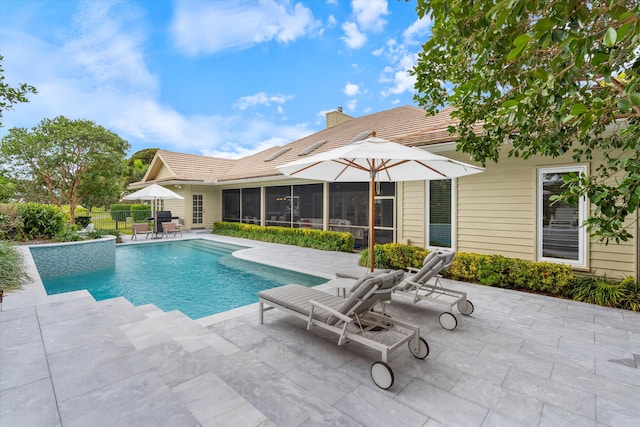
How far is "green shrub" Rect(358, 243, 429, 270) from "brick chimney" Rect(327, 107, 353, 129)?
11.9 metres

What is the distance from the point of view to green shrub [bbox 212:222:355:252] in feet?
37.4

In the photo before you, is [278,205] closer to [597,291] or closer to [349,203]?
[349,203]

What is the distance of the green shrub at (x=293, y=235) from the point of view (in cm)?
1141

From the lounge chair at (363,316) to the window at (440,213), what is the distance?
4.91 metres

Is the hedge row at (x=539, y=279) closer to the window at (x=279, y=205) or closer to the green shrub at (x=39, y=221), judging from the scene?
the window at (x=279, y=205)

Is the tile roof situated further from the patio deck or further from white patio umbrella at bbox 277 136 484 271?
the patio deck

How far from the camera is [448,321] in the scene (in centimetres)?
421

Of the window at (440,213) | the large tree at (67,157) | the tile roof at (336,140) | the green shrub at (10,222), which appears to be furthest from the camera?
the large tree at (67,157)

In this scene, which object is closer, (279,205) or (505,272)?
(505,272)

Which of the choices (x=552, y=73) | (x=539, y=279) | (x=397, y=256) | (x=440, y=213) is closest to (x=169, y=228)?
(x=397, y=256)

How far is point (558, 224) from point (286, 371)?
22.1 ft

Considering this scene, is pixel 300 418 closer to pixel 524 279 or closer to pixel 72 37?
pixel 524 279

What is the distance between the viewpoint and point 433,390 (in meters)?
2.82

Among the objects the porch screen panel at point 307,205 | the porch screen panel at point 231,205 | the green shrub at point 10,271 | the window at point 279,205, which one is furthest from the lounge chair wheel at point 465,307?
the porch screen panel at point 231,205
